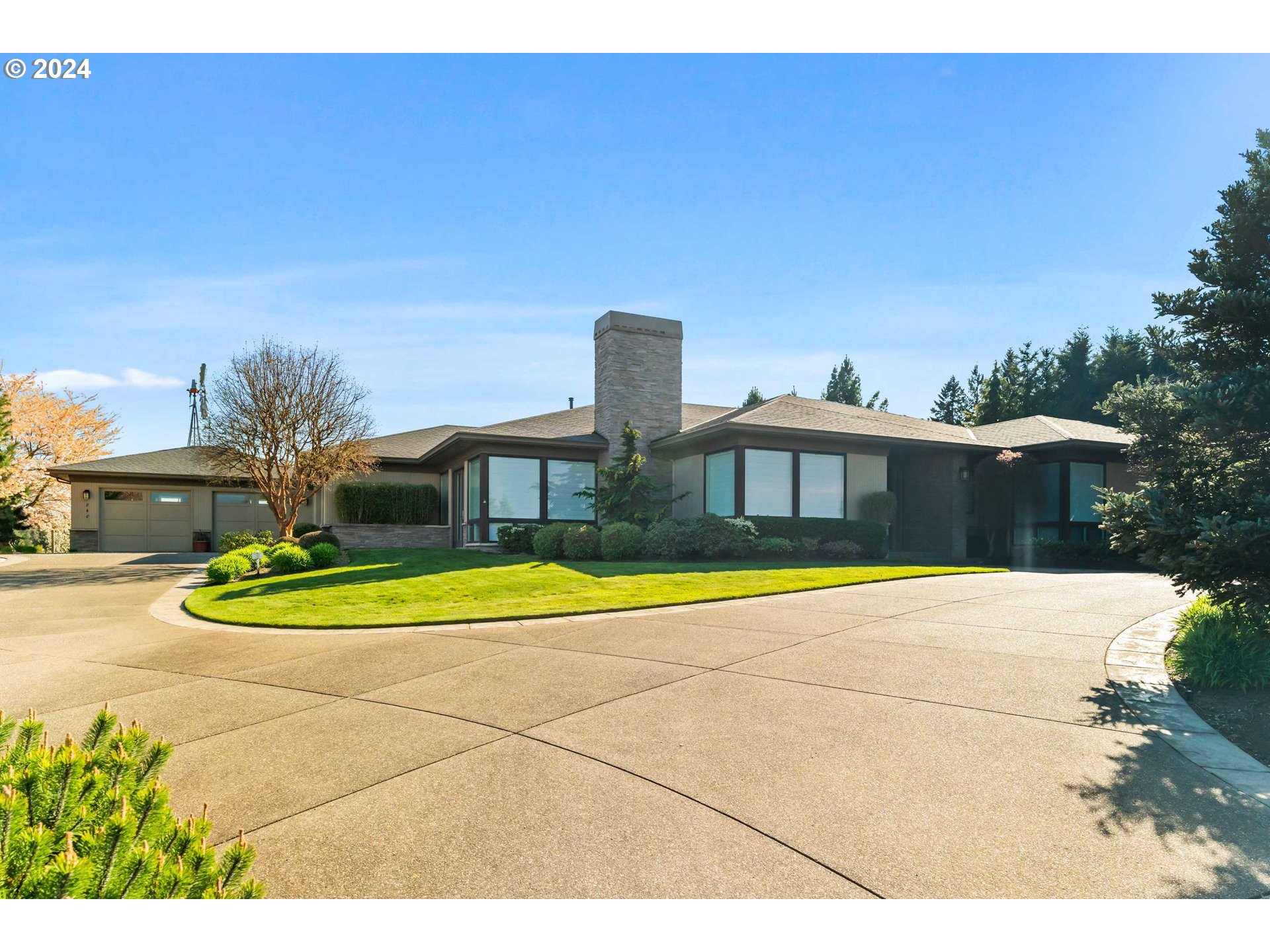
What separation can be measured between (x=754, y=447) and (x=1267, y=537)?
12.9 m

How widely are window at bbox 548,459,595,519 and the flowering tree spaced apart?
25.2 m

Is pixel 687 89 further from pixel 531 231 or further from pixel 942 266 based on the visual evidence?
pixel 942 266

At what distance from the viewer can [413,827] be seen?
12.0 feet

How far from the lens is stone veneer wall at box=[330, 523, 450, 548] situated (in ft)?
73.1

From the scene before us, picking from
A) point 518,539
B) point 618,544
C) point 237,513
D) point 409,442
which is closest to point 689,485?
point 618,544

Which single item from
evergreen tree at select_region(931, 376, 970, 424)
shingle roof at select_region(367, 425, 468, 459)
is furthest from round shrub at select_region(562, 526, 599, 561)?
evergreen tree at select_region(931, 376, 970, 424)

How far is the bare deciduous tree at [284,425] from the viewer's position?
72.5ft

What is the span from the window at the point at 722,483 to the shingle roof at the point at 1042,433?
898 centimetres

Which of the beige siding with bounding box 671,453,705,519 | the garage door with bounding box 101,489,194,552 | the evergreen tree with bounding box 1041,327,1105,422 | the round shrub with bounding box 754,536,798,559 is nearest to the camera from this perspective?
the round shrub with bounding box 754,536,798,559

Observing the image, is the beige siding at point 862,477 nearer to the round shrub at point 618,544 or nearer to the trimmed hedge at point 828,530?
the trimmed hedge at point 828,530

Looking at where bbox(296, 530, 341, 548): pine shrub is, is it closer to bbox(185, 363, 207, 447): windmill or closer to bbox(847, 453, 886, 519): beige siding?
bbox(847, 453, 886, 519): beige siding

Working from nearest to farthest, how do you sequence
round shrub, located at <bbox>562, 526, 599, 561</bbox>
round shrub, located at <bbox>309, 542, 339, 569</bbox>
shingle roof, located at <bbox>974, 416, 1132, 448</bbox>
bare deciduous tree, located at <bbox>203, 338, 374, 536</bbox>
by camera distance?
1. round shrub, located at <bbox>562, 526, 599, 561</bbox>
2. round shrub, located at <bbox>309, 542, 339, 569</bbox>
3. shingle roof, located at <bbox>974, 416, 1132, 448</bbox>
4. bare deciduous tree, located at <bbox>203, 338, 374, 536</bbox>

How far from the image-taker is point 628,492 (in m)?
18.7
